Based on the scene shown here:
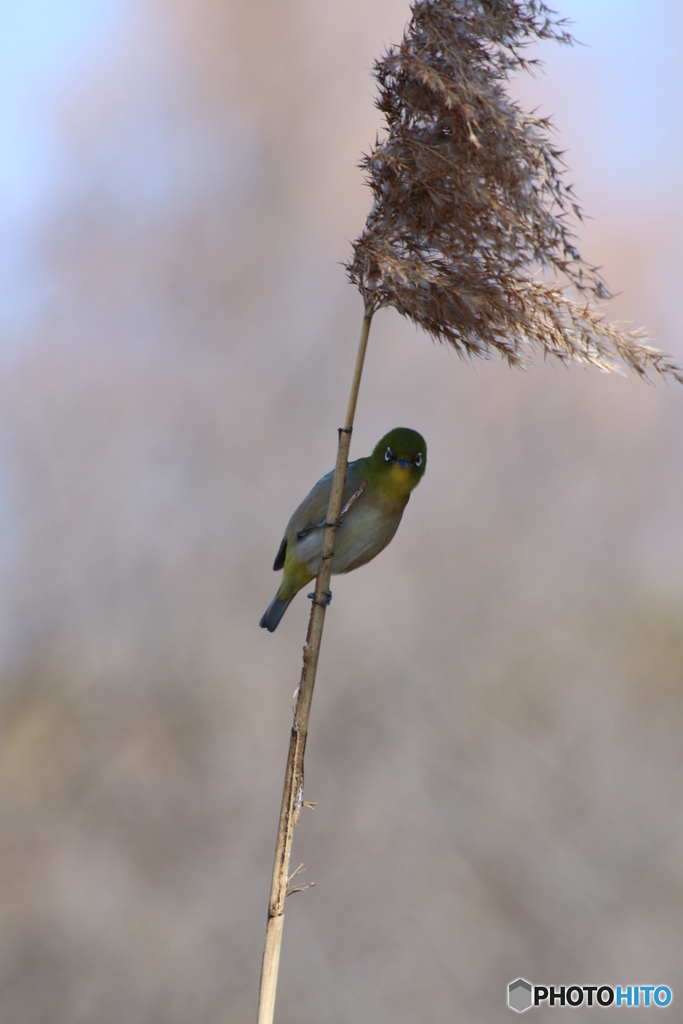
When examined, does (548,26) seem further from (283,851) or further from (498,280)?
(283,851)

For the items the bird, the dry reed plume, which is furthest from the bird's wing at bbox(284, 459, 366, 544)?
the dry reed plume

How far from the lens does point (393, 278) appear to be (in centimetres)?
106

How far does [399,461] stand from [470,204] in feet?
1.63

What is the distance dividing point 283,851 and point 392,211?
0.86 metres

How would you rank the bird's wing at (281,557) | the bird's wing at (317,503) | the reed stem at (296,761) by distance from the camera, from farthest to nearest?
the bird's wing at (281,557)
the bird's wing at (317,503)
the reed stem at (296,761)

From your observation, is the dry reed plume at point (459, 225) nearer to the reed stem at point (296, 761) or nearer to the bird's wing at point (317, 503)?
the reed stem at point (296, 761)

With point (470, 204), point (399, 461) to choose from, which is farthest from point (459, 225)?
point (399, 461)

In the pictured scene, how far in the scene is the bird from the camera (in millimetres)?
1420

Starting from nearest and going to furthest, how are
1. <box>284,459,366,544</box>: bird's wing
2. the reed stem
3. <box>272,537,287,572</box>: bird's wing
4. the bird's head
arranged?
the reed stem → the bird's head → <box>284,459,366,544</box>: bird's wing → <box>272,537,287,572</box>: bird's wing

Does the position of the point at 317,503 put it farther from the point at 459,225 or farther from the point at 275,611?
the point at 459,225

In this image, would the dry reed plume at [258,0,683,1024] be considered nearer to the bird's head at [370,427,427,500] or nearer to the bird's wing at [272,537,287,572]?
the bird's head at [370,427,427,500]

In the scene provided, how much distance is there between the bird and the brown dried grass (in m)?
0.35

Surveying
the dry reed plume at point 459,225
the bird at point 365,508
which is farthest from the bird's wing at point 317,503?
the dry reed plume at point 459,225

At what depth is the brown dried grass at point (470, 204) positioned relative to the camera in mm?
1015
